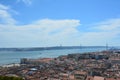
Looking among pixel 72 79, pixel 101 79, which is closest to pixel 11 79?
pixel 72 79

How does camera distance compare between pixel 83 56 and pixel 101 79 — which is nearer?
pixel 101 79

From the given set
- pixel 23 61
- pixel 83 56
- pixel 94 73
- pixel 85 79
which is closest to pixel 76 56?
pixel 83 56

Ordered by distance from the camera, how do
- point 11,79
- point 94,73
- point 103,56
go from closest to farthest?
point 11,79 < point 94,73 < point 103,56

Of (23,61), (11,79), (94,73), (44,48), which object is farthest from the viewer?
(44,48)

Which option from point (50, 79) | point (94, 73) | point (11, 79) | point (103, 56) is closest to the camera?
point (11, 79)

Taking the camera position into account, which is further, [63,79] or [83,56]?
[83,56]

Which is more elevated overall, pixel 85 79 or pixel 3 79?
pixel 3 79

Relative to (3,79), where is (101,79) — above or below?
below

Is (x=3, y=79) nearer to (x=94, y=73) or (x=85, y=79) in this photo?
(x=85, y=79)

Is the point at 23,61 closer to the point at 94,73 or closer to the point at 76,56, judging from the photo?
the point at 76,56
